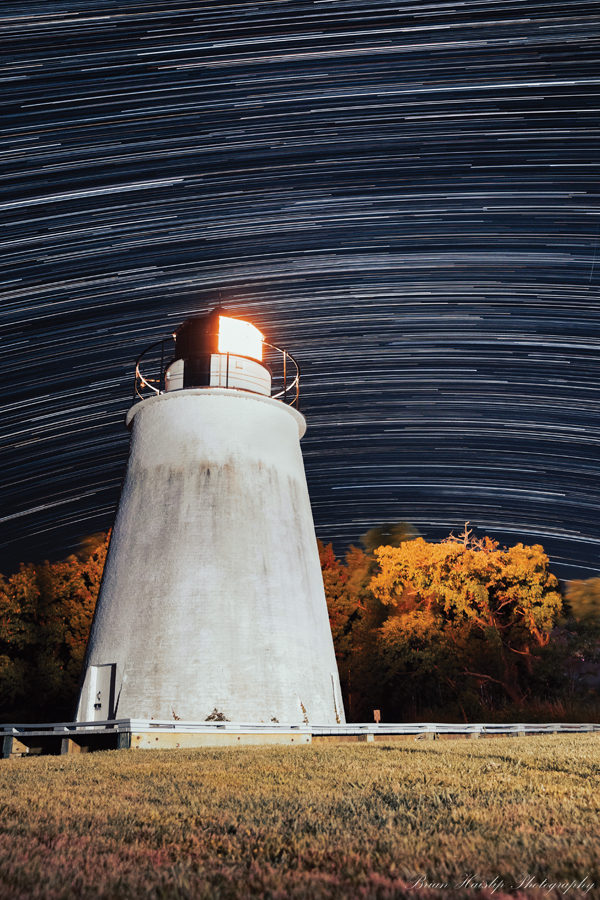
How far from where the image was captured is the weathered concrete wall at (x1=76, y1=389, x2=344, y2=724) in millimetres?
16391

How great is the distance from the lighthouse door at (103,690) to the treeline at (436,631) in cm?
1075

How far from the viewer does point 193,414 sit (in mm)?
19781

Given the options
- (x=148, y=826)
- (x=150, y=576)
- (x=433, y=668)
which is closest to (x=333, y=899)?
(x=148, y=826)

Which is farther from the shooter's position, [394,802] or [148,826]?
[394,802]

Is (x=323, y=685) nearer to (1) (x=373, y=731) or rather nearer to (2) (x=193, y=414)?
(1) (x=373, y=731)

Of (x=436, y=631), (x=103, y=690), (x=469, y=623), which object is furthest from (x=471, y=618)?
(x=103, y=690)

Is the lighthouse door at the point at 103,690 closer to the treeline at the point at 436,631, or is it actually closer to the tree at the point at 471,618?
the treeline at the point at 436,631

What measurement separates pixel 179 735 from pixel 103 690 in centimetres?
416

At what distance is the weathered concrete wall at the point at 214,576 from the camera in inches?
645

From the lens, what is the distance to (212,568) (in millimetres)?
17406

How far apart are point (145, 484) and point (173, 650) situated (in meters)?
5.16
